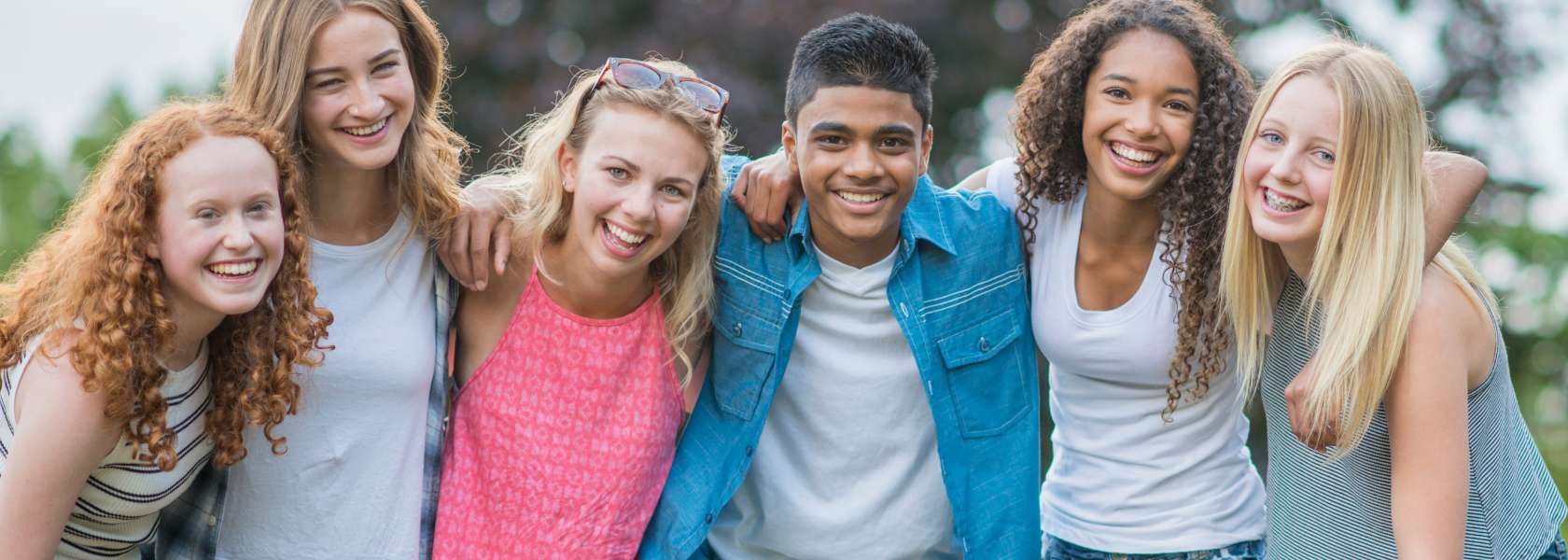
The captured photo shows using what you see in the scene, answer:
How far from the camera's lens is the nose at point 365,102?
3.47 meters

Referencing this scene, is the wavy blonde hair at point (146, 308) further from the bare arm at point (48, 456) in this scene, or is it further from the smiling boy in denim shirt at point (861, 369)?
the smiling boy in denim shirt at point (861, 369)

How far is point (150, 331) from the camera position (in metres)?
3.01

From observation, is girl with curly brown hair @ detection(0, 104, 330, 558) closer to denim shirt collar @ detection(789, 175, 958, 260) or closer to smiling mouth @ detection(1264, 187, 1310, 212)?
denim shirt collar @ detection(789, 175, 958, 260)

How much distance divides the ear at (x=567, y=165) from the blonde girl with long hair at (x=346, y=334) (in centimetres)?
39

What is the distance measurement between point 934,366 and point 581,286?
95 centimetres

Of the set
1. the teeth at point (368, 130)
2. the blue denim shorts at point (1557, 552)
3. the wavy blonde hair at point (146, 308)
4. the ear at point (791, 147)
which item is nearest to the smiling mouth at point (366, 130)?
the teeth at point (368, 130)

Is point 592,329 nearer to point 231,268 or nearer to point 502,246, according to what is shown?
point 502,246

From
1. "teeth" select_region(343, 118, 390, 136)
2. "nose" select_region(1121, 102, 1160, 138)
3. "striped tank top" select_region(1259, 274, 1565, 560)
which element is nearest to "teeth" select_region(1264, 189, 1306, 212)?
"striped tank top" select_region(1259, 274, 1565, 560)

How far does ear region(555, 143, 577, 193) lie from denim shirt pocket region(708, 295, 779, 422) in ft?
1.70

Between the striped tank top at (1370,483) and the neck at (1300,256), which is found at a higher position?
the neck at (1300,256)

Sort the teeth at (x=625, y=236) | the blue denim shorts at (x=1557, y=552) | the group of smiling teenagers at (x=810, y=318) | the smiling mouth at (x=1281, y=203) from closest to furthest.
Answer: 1. the group of smiling teenagers at (x=810, y=318)
2. the smiling mouth at (x=1281, y=203)
3. the blue denim shorts at (x=1557, y=552)
4. the teeth at (x=625, y=236)

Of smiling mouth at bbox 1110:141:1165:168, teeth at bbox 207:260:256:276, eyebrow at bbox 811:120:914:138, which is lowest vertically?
teeth at bbox 207:260:256:276

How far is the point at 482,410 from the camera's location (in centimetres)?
370

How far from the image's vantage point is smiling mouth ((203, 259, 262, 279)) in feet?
10.0
